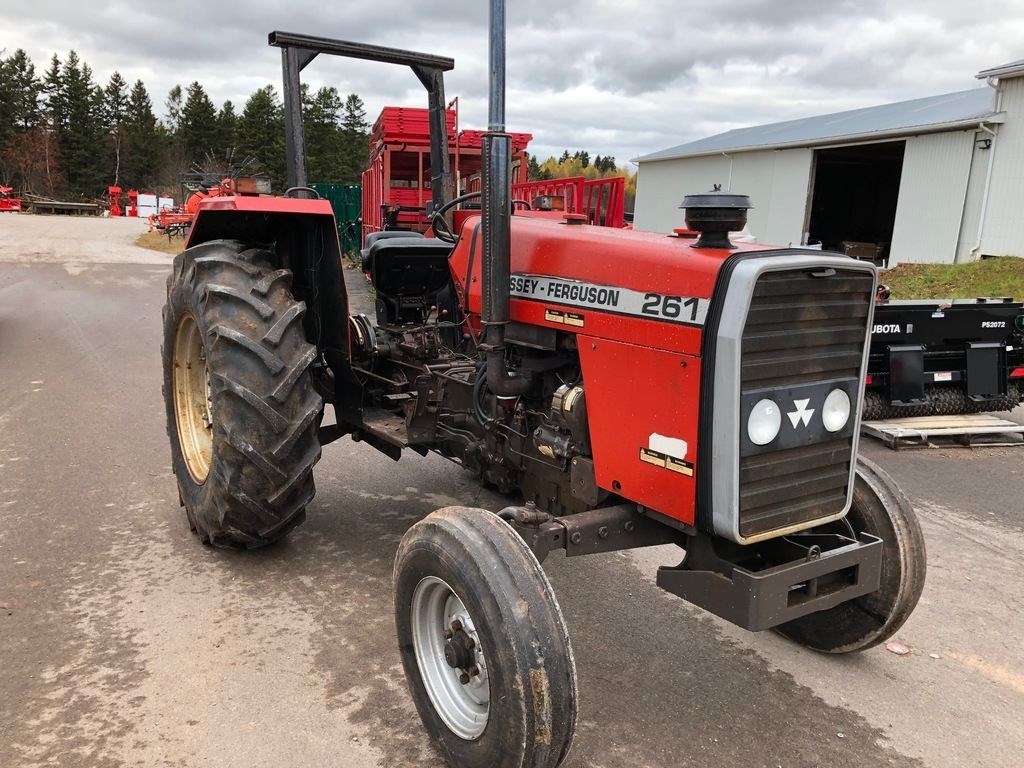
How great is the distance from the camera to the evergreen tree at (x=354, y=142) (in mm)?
51325

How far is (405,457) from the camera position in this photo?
17.8 ft

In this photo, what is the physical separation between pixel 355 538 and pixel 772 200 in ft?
63.6

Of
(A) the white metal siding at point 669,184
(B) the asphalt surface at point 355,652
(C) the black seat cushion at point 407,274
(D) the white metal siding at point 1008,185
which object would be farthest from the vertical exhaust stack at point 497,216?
(A) the white metal siding at point 669,184

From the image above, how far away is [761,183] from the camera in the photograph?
21.4 m

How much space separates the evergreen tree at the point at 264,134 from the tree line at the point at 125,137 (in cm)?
7

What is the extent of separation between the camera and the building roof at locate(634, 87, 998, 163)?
54.4ft

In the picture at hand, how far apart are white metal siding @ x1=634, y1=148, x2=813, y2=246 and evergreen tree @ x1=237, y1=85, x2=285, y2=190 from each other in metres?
32.3

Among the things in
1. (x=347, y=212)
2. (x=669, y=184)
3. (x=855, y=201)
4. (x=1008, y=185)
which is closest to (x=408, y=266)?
(x=1008, y=185)

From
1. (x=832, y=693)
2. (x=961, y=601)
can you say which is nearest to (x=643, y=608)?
(x=832, y=693)

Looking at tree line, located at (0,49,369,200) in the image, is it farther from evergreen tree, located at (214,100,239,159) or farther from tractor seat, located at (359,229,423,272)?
tractor seat, located at (359,229,423,272)

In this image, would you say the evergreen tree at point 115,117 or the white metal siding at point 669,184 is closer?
the white metal siding at point 669,184

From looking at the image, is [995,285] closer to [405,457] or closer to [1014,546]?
[1014,546]

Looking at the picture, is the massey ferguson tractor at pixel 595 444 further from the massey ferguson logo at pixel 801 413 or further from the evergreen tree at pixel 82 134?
the evergreen tree at pixel 82 134

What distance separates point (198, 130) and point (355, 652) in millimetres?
61353
